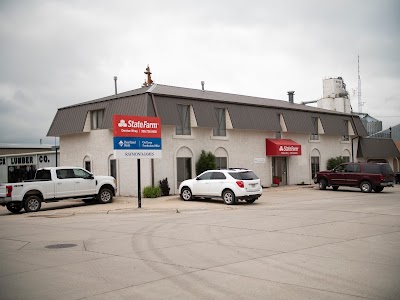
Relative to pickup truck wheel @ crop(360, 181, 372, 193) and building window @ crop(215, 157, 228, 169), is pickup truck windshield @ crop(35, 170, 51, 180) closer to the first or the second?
building window @ crop(215, 157, 228, 169)

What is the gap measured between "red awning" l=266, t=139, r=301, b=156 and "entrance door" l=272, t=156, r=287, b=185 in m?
Answer: 1.46

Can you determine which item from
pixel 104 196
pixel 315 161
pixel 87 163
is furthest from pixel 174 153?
pixel 315 161

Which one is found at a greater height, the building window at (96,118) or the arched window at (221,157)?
the building window at (96,118)

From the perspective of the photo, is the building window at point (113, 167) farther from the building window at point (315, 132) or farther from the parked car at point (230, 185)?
the building window at point (315, 132)

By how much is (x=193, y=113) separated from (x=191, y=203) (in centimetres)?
783

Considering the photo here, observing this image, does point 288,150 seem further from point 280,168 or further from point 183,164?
point 183,164

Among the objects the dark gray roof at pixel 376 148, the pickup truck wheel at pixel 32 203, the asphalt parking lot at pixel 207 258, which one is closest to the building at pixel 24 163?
the pickup truck wheel at pixel 32 203

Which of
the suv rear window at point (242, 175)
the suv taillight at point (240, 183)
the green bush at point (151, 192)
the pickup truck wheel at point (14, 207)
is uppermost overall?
the suv rear window at point (242, 175)

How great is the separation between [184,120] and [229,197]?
854 centimetres

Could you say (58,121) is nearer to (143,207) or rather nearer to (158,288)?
(143,207)

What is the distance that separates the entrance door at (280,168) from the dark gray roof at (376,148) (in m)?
12.2

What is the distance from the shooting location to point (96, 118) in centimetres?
2991

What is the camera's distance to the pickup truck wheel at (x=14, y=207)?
20.6m

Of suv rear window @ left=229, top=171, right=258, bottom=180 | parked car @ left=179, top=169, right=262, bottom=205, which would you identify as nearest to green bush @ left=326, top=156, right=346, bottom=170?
parked car @ left=179, top=169, right=262, bottom=205
